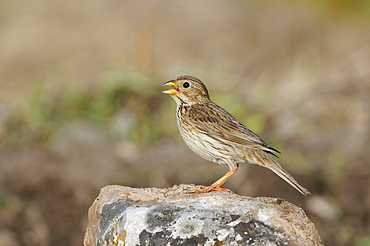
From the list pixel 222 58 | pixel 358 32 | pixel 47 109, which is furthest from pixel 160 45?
pixel 358 32

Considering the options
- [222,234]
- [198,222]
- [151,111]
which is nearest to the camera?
[222,234]

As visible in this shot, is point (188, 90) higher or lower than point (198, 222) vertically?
higher

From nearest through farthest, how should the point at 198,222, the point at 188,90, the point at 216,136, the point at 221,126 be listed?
the point at 198,222, the point at 216,136, the point at 221,126, the point at 188,90

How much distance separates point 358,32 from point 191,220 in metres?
13.8

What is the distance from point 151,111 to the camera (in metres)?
10.1

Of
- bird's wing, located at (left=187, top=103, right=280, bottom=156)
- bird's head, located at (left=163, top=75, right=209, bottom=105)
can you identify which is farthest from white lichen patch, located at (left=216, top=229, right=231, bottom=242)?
bird's head, located at (left=163, top=75, right=209, bottom=105)

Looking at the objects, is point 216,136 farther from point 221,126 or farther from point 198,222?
point 198,222

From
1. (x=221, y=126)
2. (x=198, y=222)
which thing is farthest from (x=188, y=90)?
(x=198, y=222)

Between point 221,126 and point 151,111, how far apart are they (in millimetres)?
4279

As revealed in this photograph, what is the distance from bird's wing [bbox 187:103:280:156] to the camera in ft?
18.7

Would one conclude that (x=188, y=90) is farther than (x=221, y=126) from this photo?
Yes

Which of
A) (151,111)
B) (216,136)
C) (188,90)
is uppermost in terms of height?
(188,90)

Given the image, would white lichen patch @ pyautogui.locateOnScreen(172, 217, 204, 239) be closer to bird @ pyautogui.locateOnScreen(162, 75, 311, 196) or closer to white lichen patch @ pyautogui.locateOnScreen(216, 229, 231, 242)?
white lichen patch @ pyautogui.locateOnScreen(216, 229, 231, 242)

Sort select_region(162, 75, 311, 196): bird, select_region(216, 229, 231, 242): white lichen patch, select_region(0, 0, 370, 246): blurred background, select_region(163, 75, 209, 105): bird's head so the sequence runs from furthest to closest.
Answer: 1. select_region(0, 0, 370, 246): blurred background
2. select_region(163, 75, 209, 105): bird's head
3. select_region(162, 75, 311, 196): bird
4. select_region(216, 229, 231, 242): white lichen patch
